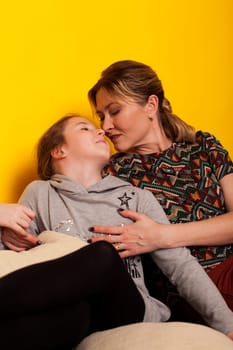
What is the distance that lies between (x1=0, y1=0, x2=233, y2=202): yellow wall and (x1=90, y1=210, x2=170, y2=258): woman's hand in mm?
352

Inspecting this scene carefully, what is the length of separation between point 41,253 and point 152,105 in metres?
0.77

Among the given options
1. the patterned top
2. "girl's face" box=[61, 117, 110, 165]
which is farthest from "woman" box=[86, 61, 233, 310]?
"girl's face" box=[61, 117, 110, 165]

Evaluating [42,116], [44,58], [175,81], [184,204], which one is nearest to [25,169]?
[42,116]

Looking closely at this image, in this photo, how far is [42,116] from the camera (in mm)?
1477

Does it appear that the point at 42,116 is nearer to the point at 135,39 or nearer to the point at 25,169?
the point at 25,169

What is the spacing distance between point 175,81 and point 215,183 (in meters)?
0.60

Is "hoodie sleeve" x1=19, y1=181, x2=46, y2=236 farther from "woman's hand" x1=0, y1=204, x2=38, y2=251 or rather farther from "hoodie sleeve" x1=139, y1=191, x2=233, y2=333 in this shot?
"hoodie sleeve" x1=139, y1=191, x2=233, y2=333

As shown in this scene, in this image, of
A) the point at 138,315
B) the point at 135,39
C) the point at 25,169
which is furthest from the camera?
the point at 135,39

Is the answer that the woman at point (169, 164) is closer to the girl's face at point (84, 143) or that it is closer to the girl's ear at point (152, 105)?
the girl's ear at point (152, 105)

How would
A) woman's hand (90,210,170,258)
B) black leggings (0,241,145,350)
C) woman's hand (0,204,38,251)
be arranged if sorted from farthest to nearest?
woman's hand (90,210,170,258)
woman's hand (0,204,38,251)
black leggings (0,241,145,350)

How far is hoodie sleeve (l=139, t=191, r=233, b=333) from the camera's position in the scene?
1113 millimetres

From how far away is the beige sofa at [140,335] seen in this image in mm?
862

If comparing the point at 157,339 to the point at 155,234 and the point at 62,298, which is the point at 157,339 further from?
the point at 155,234

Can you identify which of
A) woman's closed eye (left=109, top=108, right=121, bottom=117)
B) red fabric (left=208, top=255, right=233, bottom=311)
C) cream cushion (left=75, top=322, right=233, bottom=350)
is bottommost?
red fabric (left=208, top=255, right=233, bottom=311)
